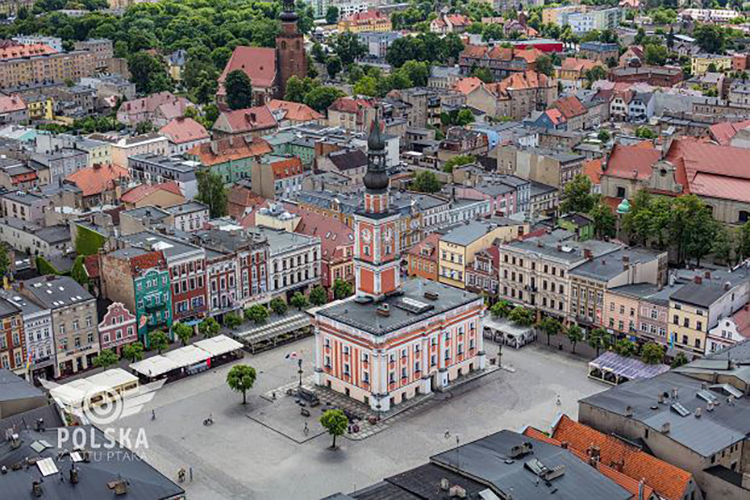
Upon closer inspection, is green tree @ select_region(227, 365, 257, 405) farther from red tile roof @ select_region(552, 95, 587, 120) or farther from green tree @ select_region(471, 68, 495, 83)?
green tree @ select_region(471, 68, 495, 83)

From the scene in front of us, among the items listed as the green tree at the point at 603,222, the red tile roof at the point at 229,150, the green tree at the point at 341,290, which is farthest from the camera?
the red tile roof at the point at 229,150

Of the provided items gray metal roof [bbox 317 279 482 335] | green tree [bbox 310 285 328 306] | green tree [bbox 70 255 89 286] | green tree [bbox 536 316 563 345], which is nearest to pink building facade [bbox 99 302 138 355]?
green tree [bbox 70 255 89 286]

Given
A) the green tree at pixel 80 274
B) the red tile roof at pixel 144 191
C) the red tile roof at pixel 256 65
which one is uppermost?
the red tile roof at pixel 256 65

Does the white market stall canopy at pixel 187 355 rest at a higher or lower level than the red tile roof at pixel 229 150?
lower

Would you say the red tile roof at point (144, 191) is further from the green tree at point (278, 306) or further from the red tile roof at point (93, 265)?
the green tree at point (278, 306)

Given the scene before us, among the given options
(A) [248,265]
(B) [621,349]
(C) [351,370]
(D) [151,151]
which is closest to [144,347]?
(A) [248,265]

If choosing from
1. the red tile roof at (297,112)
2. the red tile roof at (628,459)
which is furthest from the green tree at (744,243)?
the red tile roof at (297,112)

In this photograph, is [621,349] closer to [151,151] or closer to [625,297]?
[625,297]

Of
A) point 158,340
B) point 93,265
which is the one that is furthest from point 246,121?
point 158,340
